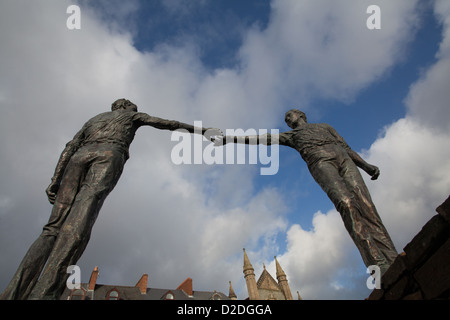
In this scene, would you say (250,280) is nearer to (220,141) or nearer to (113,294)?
(113,294)

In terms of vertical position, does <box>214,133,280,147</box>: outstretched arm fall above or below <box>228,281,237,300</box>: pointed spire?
below

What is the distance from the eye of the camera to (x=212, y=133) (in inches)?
232

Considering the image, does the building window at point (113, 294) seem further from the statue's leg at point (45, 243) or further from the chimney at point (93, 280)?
the statue's leg at point (45, 243)

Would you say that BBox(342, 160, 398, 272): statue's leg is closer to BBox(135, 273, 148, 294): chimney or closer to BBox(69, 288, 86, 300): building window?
BBox(69, 288, 86, 300): building window

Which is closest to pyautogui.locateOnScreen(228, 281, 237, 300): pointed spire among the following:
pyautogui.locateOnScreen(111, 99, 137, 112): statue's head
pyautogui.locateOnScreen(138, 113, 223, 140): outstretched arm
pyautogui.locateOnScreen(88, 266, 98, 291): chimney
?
pyautogui.locateOnScreen(88, 266, 98, 291): chimney

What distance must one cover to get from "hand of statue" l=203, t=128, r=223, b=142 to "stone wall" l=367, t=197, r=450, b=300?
162 inches

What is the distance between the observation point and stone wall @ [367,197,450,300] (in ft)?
6.19

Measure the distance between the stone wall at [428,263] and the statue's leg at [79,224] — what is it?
10.9 feet

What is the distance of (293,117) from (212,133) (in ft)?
5.92

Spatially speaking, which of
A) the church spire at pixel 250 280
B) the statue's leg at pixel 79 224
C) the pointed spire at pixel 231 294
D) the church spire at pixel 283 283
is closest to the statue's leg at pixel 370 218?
the statue's leg at pixel 79 224

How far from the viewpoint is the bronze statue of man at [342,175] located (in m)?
3.65

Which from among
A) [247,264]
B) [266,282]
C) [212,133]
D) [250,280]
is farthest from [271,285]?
[212,133]

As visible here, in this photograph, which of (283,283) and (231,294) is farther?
(283,283)
